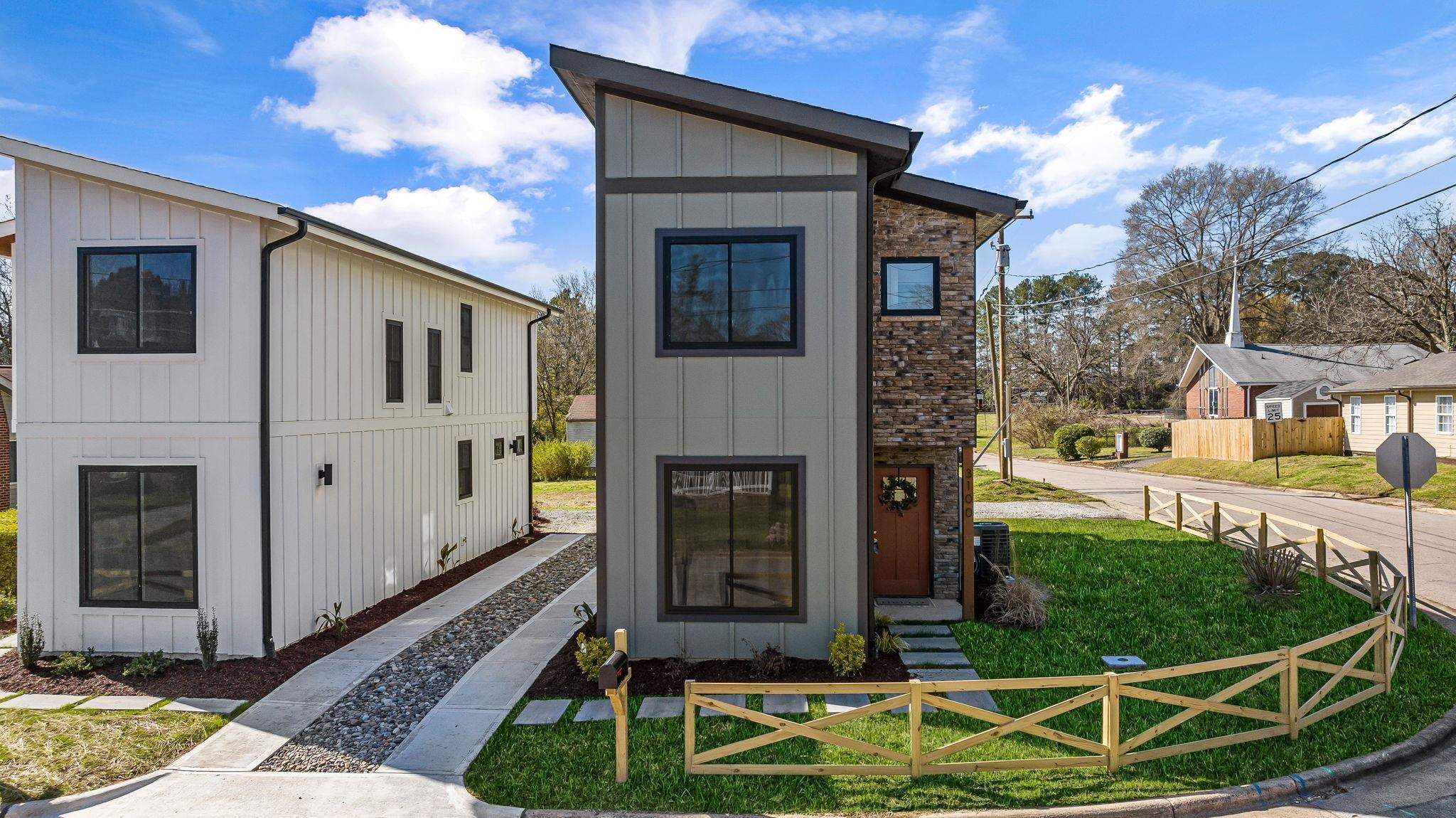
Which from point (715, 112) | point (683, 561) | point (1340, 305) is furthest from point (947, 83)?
point (1340, 305)

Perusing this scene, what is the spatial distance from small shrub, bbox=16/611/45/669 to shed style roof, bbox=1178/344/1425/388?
41380 millimetres

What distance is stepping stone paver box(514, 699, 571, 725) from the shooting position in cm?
696

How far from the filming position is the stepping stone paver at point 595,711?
22.9ft

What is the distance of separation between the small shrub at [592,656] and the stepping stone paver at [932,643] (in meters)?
3.66

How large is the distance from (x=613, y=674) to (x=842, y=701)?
275 cm

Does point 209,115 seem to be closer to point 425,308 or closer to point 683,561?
point 425,308

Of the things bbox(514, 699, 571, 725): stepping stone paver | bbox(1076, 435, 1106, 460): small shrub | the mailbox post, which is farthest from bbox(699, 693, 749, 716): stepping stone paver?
bbox(1076, 435, 1106, 460): small shrub

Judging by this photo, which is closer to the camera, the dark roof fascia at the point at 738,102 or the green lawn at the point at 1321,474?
the dark roof fascia at the point at 738,102

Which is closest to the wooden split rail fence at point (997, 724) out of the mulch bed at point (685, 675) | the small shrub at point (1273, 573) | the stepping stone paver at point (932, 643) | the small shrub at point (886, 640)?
the mulch bed at point (685, 675)

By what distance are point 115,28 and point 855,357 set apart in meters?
12.0

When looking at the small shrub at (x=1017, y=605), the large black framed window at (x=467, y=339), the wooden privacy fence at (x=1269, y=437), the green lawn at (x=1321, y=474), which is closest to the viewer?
the small shrub at (x=1017, y=605)

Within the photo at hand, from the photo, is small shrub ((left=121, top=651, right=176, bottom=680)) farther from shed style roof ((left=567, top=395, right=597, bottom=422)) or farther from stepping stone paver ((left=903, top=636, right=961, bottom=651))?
shed style roof ((left=567, top=395, right=597, bottom=422))

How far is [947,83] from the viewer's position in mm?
13180

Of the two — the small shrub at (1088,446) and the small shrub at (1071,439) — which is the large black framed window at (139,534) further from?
the small shrub at (1071,439)
